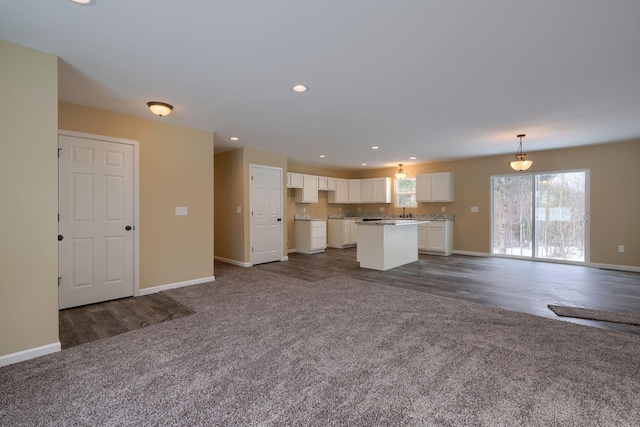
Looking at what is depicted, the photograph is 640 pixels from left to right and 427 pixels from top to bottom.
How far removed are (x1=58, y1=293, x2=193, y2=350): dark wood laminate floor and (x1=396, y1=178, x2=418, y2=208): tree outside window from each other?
6.96 metres

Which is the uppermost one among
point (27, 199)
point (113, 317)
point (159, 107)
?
point (159, 107)

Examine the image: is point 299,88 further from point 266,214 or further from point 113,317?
point 266,214

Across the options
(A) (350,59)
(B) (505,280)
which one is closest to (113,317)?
(A) (350,59)

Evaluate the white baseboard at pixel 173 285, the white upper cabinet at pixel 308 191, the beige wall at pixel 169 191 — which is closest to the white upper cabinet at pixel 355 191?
the white upper cabinet at pixel 308 191

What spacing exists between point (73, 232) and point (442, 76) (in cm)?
466

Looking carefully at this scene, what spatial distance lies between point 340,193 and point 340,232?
1.31m

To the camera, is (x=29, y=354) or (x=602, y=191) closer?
(x=29, y=354)

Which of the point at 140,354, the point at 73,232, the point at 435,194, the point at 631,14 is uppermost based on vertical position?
the point at 631,14

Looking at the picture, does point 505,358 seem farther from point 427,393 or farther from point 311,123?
point 311,123

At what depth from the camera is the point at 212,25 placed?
7.00 ft

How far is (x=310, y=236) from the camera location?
7.83m

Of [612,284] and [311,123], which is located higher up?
[311,123]

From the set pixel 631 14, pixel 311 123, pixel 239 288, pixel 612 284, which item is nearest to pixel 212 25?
pixel 311 123

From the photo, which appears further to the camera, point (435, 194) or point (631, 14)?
point (435, 194)
